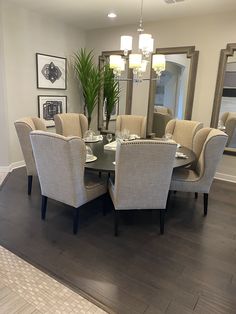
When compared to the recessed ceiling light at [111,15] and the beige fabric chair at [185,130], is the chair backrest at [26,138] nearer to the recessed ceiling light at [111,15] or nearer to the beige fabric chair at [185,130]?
the beige fabric chair at [185,130]

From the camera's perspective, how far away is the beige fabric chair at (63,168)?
6.91 ft

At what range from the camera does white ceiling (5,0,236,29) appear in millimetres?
3412

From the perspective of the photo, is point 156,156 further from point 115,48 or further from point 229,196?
point 115,48

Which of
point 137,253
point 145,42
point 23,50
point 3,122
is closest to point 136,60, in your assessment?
point 145,42

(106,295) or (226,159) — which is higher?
(226,159)

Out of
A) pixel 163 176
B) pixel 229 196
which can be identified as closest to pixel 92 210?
pixel 163 176

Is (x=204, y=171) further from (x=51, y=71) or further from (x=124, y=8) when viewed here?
(x=51, y=71)

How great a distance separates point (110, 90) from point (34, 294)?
393 cm

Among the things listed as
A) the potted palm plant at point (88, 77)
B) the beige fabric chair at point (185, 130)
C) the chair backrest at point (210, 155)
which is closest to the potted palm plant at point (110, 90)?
the potted palm plant at point (88, 77)

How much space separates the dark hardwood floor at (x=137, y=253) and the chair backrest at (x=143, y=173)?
392mm

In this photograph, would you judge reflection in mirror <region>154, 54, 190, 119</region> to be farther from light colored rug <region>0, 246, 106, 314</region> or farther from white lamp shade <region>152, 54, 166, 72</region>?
light colored rug <region>0, 246, 106, 314</region>

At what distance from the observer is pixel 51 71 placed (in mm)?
4539

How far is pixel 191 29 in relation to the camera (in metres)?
3.97

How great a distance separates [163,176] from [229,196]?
1760mm
